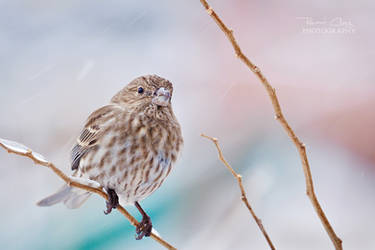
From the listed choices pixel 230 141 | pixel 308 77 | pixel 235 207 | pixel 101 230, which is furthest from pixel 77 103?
pixel 308 77

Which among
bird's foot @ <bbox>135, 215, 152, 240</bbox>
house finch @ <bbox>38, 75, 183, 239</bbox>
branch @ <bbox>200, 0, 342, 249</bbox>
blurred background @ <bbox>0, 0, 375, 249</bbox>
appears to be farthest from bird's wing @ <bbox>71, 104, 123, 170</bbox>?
branch @ <bbox>200, 0, 342, 249</bbox>

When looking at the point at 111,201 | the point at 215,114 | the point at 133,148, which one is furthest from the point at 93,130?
the point at 215,114

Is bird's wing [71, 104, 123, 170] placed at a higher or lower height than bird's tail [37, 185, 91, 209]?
higher

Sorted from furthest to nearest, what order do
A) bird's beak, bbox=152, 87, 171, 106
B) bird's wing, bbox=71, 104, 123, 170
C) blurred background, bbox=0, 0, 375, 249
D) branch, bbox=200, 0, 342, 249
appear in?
blurred background, bbox=0, 0, 375, 249 → bird's wing, bbox=71, 104, 123, 170 → bird's beak, bbox=152, 87, 171, 106 → branch, bbox=200, 0, 342, 249

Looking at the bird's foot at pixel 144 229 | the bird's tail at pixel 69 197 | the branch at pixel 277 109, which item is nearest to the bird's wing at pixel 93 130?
the bird's tail at pixel 69 197

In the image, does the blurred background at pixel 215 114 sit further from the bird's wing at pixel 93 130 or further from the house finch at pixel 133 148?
the house finch at pixel 133 148

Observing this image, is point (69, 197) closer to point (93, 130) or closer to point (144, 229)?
point (93, 130)

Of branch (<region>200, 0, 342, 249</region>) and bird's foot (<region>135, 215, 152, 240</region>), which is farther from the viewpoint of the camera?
bird's foot (<region>135, 215, 152, 240</region>)

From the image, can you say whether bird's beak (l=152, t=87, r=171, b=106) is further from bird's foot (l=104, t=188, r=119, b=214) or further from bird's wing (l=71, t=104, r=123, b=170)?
bird's foot (l=104, t=188, r=119, b=214)
